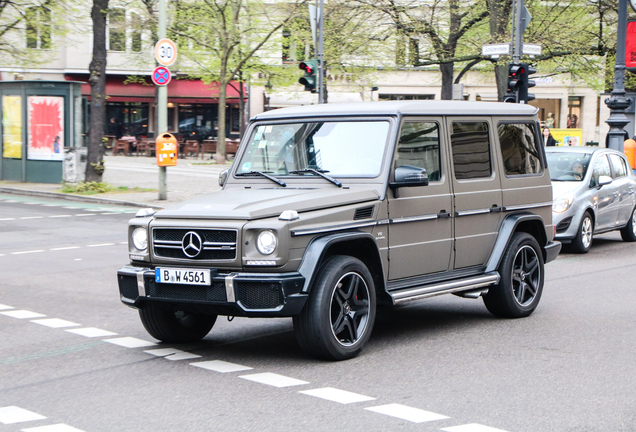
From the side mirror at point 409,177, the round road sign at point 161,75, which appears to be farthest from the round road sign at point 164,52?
the side mirror at point 409,177

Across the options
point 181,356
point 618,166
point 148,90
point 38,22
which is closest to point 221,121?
point 38,22

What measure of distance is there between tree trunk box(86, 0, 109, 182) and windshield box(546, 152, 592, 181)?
12.7 meters

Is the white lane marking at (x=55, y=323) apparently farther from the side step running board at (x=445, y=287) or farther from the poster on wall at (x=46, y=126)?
the poster on wall at (x=46, y=126)

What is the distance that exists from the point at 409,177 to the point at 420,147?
58cm

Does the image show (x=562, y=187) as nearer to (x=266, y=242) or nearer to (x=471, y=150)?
(x=471, y=150)

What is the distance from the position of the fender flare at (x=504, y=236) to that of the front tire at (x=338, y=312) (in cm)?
169

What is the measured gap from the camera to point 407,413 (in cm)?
507

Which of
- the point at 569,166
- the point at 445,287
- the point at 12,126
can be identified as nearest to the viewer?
the point at 445,287

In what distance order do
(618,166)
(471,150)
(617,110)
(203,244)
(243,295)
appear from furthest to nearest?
(617,110) < (618,166) < (471,150) < (203,244) < (243,295)

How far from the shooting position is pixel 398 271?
22.8ft

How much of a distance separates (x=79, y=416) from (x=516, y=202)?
463 centimetres

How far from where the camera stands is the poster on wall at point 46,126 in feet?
81.9

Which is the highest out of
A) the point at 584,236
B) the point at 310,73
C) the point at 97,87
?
the point at 310,73

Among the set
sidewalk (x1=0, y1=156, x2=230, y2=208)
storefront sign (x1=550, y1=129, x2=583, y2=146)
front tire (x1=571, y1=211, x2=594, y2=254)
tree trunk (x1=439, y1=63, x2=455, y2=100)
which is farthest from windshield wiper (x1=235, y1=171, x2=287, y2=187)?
storefront sign (x1=550, y1=129, x2=583, y2=146)
